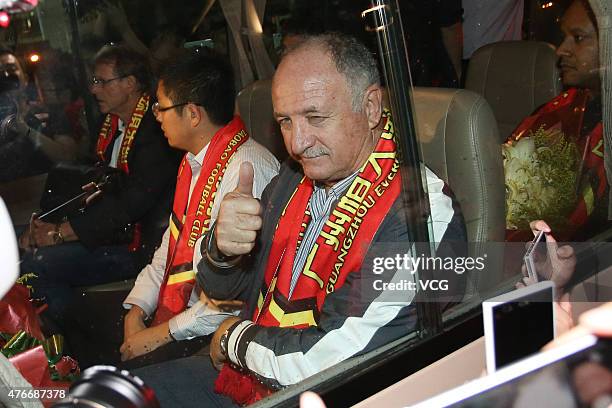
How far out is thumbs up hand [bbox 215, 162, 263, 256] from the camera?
1.73 metres

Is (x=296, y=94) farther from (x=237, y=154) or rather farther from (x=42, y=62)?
(x=42, y=62)

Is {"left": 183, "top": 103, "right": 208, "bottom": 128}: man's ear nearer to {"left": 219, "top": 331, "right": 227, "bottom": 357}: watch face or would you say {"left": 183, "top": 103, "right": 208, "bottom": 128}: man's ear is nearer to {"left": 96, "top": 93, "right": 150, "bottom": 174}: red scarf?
{"left": 96, "top": 93, "right": 150, "bottom": 174}: red scarf

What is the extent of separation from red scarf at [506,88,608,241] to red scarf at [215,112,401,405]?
597 millimetres

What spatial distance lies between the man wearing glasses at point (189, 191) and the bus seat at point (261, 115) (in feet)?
0.09

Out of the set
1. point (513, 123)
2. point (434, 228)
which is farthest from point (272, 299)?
point (513, 123)

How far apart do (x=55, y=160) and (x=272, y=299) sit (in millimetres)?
619

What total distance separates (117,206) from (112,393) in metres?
1.38

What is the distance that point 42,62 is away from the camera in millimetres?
1758

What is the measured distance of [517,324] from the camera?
44.3 inches

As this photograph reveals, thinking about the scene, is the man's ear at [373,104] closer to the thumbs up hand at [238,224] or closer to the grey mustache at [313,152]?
the grey mustache at [313,152]

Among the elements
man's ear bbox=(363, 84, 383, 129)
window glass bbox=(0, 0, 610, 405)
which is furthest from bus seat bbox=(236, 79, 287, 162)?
man's ear bbox=(363, 84, 383, 129)

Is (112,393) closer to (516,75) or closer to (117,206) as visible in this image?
(117,206)

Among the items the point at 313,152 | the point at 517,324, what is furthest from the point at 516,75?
the point at 517,324

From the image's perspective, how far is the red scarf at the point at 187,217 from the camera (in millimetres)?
1928
